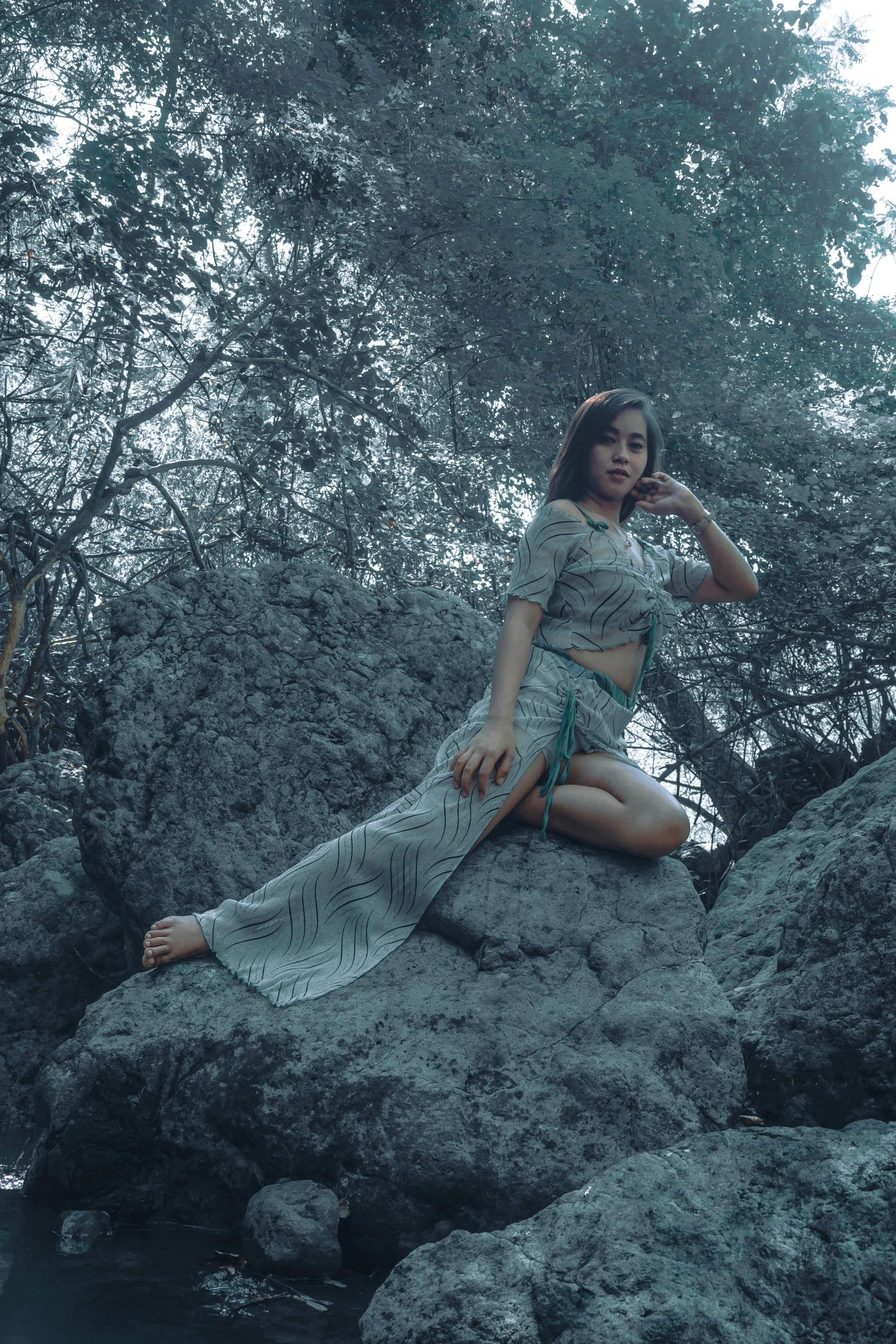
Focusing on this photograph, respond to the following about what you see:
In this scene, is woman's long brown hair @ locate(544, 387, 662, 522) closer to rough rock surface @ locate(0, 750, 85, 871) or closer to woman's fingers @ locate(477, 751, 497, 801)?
woman's fingers @ locate(477, 751, 497, 801)

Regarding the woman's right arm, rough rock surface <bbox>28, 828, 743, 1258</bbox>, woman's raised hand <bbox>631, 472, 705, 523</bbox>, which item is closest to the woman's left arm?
woman's raised hand <bbox>631, 472, 705, 523</bbox>

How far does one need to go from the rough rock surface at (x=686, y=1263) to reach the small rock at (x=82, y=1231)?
2.49ft

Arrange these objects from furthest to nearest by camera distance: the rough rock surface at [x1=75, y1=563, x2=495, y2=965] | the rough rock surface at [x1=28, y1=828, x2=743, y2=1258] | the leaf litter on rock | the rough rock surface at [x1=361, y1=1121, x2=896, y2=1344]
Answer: the rough rock surface at [x1=75, y1=563, x2=495, y2=965] → the rough rock surface at [x1=28, y1=828, x2=743, y2=1258] → the leaf litter on rock → the rough rock surface at [x1=361, y1=1121, x2=896, y2=1344]

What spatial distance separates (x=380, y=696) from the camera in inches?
136

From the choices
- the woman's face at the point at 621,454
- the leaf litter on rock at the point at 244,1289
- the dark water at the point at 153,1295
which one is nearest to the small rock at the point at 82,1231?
the dark water at the point at 153,1295

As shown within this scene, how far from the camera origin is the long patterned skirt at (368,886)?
2.49 m

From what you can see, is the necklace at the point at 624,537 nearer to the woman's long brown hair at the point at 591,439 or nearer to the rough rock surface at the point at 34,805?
the woman's long brown hair at the point at 591,439

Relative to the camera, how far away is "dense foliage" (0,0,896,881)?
17.5ft

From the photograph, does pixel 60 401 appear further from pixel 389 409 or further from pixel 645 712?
pixel 645 712

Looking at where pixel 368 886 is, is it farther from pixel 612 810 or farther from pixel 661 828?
pixel 661 828

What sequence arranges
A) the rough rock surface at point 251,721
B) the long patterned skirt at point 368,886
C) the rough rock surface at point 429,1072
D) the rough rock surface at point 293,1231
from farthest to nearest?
the rough rock surface at point 251,721 → the long patterned skirt at point 368,886 → the rough rock surface at point 429,1072 → the rough rock surface at point 293,1231

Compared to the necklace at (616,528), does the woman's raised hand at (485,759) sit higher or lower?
lower

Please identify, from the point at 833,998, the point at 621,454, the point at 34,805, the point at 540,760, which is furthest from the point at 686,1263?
the point at 34,805

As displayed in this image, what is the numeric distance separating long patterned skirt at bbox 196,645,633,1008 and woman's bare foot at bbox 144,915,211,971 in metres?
0.03
